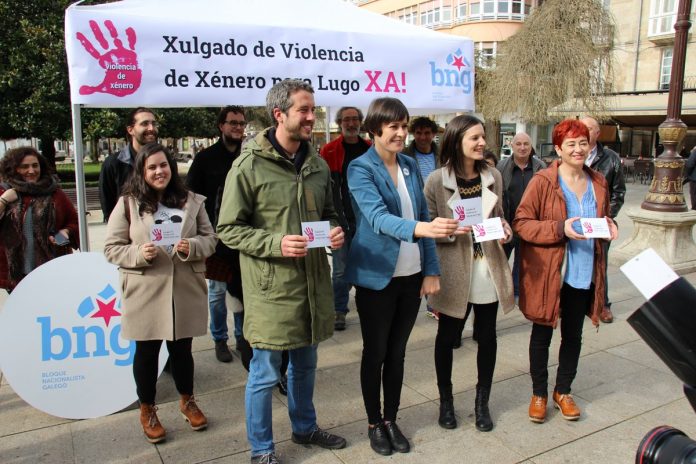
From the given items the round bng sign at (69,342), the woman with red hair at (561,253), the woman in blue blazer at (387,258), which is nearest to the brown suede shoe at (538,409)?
the woman with red hair at (561,253)

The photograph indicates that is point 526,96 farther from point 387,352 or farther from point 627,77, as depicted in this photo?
point 387,352

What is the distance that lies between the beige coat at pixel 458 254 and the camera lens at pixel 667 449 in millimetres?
1821

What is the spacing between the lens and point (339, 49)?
14.5 feet

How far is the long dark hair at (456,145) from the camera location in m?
3.18

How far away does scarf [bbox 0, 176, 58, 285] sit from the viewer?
377cm

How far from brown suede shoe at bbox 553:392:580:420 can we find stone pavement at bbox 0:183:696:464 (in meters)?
0.05

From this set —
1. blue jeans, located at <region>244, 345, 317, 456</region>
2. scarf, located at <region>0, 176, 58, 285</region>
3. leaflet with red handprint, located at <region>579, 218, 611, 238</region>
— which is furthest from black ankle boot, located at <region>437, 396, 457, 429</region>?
scarf, located at <region>0, 176, 58, 285</region>

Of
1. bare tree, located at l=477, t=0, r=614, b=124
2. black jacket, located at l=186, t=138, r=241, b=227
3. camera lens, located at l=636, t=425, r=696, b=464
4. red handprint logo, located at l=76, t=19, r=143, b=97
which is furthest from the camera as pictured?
bare tree, located at l=477, t=0, r=614, b=124

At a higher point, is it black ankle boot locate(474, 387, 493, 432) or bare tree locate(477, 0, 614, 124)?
bare tree locate(477, 0, 614, 124)

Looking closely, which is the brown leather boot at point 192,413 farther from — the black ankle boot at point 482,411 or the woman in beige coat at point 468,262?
the black ankle boot at point 482,411

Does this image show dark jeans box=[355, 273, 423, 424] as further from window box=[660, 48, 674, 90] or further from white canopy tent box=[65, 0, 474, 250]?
window box=[660, 48, 674, 90]

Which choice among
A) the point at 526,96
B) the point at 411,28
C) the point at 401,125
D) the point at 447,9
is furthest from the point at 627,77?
the point at 401,125

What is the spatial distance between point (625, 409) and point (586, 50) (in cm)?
1848

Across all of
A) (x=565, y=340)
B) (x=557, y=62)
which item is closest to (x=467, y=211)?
(x=565, y=340)
